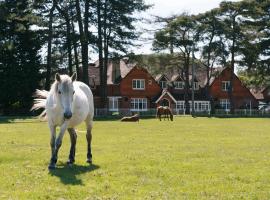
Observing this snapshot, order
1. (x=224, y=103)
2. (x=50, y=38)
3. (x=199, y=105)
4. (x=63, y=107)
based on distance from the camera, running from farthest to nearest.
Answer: (x=224, y=103), (x=199, y=105), (x=50, y=38), (x=63, y=107)

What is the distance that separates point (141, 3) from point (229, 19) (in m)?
16.8

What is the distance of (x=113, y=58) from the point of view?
64.7 metres

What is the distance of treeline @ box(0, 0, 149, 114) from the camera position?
197ft

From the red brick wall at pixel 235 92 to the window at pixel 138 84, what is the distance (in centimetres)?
1414

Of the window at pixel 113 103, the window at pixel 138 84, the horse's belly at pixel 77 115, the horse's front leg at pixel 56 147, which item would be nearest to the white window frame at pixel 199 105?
the window at pixel 138 84

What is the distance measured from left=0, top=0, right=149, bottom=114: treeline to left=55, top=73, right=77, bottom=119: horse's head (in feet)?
149

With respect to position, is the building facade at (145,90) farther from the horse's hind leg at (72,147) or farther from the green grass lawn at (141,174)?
the horse's hind leg at (72,147)

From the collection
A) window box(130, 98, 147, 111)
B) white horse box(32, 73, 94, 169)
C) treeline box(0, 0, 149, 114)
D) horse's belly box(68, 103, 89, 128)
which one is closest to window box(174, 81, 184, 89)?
window box(130, 98, 147, 111)

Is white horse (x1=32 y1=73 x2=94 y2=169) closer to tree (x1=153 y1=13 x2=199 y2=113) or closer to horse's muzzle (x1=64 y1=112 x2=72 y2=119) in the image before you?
horse's muzzle (x1=64 y1=112 x2=72 y2=119)

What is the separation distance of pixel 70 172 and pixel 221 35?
6529cm

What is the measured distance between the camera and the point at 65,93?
485 inches

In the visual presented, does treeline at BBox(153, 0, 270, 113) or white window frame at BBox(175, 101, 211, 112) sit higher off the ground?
treeline at BBox(153, 0, 270, 113)

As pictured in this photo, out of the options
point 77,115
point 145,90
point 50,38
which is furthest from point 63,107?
point 145,90

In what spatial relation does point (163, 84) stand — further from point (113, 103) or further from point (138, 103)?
point (113, 103)
